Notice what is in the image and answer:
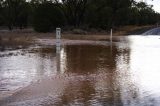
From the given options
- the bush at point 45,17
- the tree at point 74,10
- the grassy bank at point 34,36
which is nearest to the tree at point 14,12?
the tree at point 74,10

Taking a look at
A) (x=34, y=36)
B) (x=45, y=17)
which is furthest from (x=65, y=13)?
(x=34, y=36)

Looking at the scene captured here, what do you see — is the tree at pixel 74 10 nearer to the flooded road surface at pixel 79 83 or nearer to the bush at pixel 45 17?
the bush at pixel 45 17

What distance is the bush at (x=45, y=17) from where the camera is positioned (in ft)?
220

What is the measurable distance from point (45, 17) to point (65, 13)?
944 centimetres

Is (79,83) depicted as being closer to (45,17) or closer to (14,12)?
(45,17)

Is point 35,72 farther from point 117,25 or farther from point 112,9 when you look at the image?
point 117,25

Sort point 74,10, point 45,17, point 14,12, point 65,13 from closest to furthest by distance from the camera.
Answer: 1. point 45,17
2. point 74,10
3. point 65,13
4. point 14,12

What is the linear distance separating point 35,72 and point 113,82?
3.60m

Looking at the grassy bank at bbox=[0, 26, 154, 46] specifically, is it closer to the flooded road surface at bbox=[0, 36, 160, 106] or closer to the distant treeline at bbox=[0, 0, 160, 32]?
the distant treeline at bbox=[0, 0, 160, 32]

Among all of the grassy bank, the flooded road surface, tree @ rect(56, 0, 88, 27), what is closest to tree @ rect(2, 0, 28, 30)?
tree @ rect(56, 0, 88, 27)

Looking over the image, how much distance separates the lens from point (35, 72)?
51.9 feet

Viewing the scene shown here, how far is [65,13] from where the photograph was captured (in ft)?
250

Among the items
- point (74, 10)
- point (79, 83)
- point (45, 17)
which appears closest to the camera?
point (79, 83)

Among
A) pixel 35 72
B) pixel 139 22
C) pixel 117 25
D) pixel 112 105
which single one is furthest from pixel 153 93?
pixel 139 22
